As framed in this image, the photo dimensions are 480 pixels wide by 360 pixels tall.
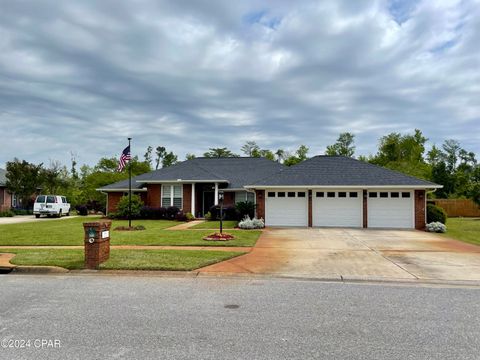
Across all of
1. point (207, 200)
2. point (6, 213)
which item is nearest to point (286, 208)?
point (207, 200)

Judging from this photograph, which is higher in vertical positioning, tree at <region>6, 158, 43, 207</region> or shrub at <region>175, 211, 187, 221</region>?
tree at <region>6, 158, 43, 207</region>

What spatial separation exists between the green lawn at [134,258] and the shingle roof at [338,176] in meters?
11.2

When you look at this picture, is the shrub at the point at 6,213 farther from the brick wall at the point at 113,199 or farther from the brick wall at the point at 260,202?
the brick wall at the point at 260,202

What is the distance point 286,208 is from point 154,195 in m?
11.1

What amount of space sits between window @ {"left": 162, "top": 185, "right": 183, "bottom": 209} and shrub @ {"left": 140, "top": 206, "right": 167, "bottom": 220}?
139cm

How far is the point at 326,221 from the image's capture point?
2184 cm

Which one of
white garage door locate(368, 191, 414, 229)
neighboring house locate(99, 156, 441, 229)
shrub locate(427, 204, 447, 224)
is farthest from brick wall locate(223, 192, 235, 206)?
shrub locate(427, 204, 447, 224)

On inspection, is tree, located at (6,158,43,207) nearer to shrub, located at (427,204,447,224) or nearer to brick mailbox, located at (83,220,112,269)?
brick mailbox, located at (83,220,112,269)

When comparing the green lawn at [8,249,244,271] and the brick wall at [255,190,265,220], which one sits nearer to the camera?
the green lawn at [8,249,244,271]

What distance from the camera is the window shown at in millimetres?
28250

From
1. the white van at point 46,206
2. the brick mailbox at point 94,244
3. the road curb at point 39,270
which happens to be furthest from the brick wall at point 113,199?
the brick mailbox at point 94,244

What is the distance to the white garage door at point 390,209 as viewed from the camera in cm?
2119

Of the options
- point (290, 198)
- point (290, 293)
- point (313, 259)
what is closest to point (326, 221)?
point (290, 198)

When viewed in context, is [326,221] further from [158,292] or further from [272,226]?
[158,292]
